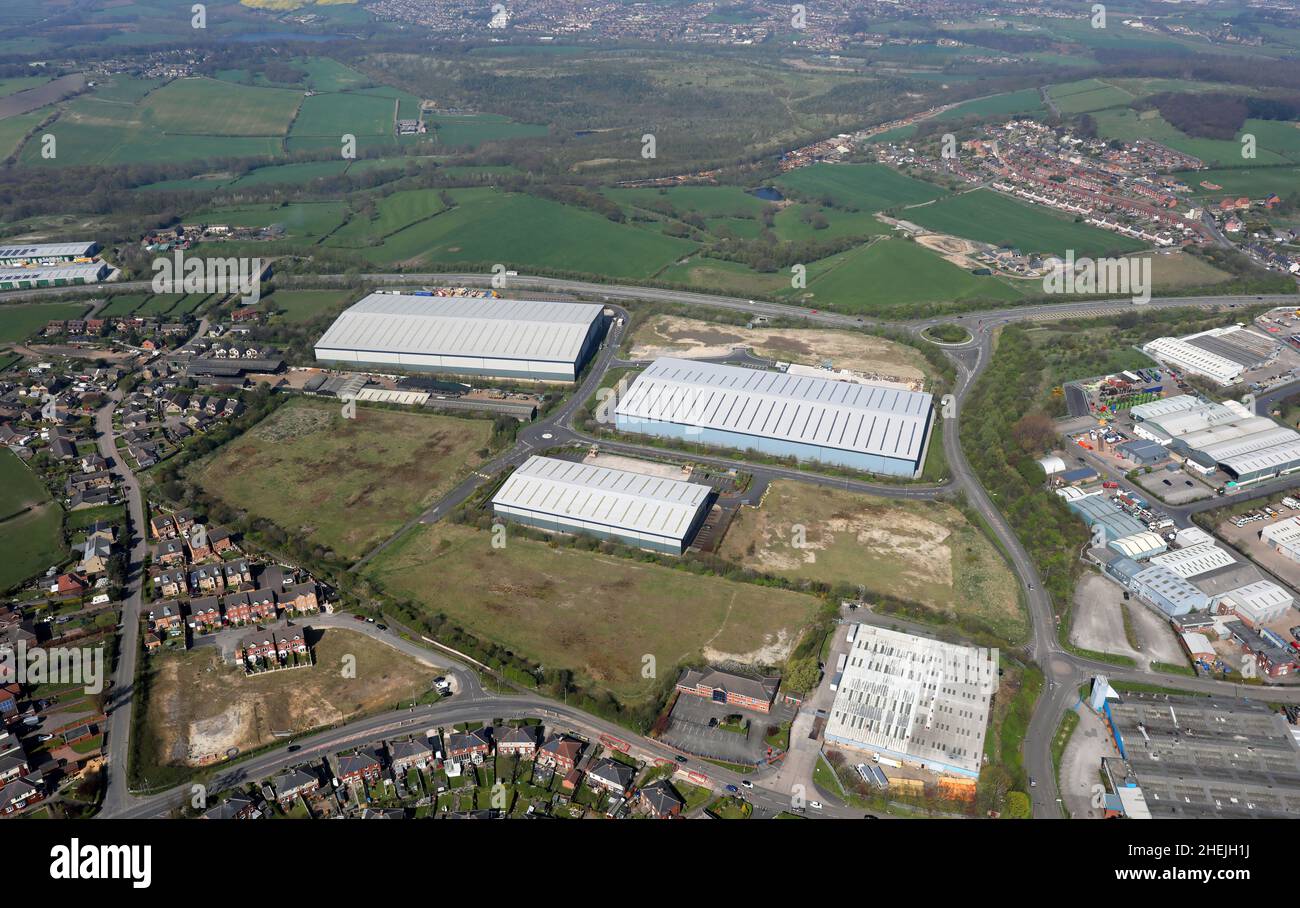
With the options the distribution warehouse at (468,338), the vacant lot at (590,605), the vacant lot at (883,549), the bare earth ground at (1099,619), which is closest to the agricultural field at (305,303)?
the distribution warehouse at (468,338)

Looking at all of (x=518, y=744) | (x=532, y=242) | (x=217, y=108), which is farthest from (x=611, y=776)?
(x=217, y=108)

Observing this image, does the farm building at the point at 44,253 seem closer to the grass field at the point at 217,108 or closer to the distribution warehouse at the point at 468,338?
the distribution warehouse at the point at 468,338

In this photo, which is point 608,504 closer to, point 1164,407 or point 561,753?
point 561,753

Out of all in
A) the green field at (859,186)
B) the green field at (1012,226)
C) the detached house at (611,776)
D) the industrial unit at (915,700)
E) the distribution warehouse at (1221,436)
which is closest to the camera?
the detached house at (611,776)

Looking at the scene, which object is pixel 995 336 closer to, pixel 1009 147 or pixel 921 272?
pixel 921 272

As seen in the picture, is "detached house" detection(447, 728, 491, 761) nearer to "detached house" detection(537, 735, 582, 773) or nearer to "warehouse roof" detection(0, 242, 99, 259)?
"detached house" detection(537, 735, 582, 773)

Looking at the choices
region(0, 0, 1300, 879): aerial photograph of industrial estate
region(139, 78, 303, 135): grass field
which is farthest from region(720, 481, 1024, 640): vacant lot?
region(139, 78, 303, 135): grass field
